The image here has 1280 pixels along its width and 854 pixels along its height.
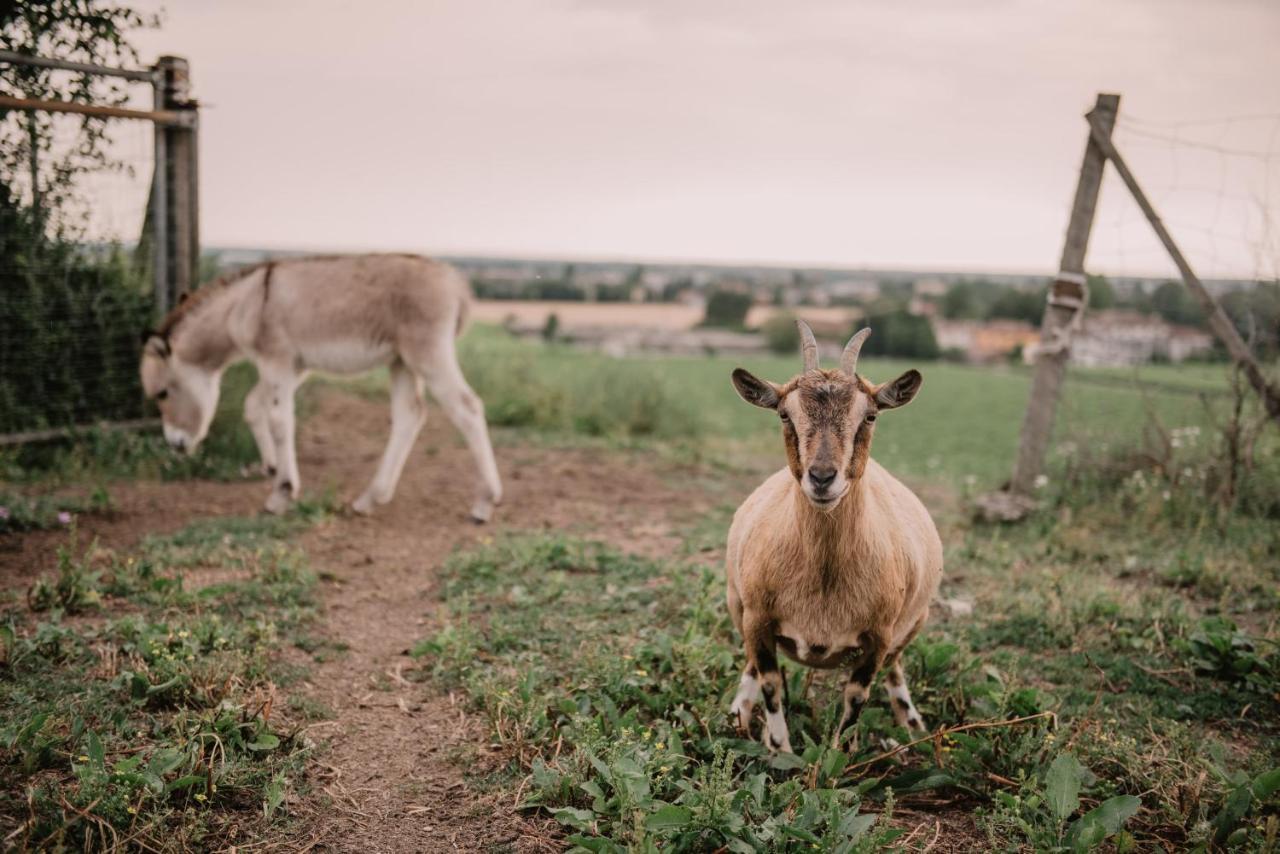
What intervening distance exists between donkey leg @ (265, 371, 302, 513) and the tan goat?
5.13 metres

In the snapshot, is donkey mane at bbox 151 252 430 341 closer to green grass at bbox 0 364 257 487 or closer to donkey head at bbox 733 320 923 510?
green grass at bbox 0 364 257 487

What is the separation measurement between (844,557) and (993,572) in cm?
328

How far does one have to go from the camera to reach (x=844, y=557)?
3771 mm

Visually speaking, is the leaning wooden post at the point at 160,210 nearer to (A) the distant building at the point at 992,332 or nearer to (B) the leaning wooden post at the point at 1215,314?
(B) the leaning wooden post at the point at 1215,314

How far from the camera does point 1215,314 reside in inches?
281

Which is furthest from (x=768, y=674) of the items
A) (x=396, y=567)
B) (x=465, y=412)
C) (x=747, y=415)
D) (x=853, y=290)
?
(x=853, y=290)

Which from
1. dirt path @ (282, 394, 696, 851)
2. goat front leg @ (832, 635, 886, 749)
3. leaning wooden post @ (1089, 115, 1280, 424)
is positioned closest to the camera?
dirt path @ (282, 394, 696, 851)

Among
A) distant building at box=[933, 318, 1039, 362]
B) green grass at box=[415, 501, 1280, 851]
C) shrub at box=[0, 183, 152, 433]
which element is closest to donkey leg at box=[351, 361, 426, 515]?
green grass at box=[415, 501, 1280, 851]

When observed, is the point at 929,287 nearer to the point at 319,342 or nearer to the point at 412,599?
the point at 319,342

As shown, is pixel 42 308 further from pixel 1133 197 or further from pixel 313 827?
pixel 1133 197

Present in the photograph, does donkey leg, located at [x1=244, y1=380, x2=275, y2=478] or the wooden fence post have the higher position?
the wooden fence post

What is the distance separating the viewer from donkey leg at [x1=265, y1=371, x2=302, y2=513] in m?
7.78

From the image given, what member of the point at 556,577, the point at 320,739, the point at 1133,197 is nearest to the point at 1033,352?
the point at 1133,197

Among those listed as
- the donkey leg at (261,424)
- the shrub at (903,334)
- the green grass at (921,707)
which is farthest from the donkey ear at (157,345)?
the shrub at (903,334)
